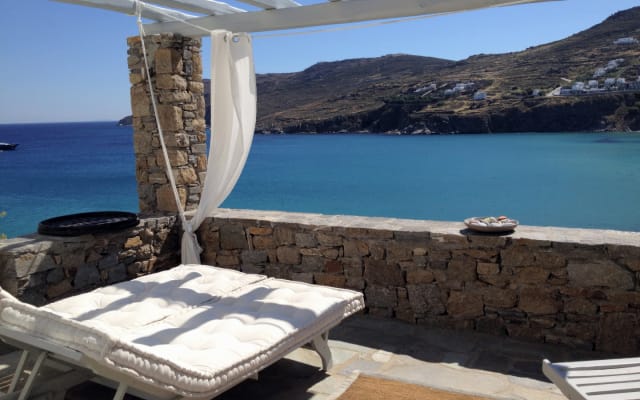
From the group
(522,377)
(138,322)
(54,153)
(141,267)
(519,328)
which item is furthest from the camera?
(54,153)

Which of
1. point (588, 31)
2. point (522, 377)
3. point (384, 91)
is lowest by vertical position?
point (522, 377)

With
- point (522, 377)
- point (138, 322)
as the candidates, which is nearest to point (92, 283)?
point (138, 322)

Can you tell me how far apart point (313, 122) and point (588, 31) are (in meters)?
17.8

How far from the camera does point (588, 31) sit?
1254 inches

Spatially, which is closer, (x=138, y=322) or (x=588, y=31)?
(x=138, y=322)

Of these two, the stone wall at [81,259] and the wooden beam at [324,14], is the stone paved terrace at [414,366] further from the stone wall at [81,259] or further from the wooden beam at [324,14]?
the wooden beam at [324,14]

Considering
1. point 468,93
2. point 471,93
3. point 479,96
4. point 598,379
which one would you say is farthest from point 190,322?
point 468,93

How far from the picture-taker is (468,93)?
31.5 m

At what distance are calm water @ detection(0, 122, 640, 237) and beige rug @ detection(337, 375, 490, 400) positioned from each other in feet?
54.7

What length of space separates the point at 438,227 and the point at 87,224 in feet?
8.59

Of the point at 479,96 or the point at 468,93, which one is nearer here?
the point at 479,96

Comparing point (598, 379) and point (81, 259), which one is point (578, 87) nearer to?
point (81, 259)

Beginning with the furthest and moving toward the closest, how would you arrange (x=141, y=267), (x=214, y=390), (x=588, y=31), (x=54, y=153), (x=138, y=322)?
→ (x=54, y=153) < (x=588, y=31) < (x=141, y=267) < (x=138, y=322) < (x=214, y=390)

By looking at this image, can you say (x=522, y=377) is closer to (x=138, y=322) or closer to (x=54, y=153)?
(x=138, y=322)
